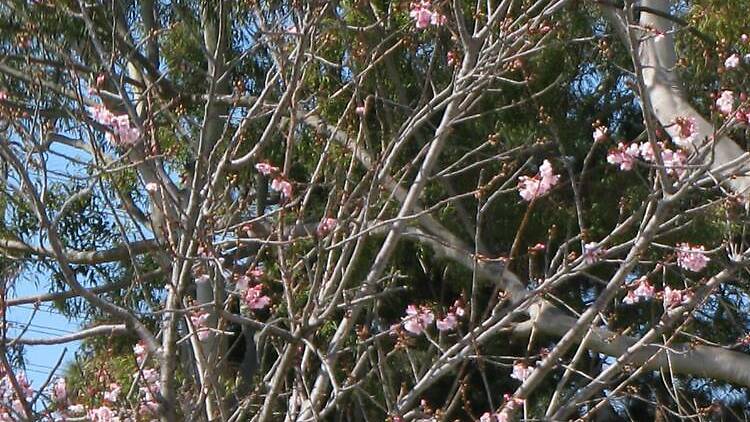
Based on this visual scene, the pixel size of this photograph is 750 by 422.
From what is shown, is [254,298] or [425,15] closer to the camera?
[254,298]

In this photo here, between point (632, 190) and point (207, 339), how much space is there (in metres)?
3.38

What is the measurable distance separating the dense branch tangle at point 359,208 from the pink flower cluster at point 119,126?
12 mm

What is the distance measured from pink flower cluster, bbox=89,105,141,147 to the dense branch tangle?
0.01m

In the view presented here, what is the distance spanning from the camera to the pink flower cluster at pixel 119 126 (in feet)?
15.6

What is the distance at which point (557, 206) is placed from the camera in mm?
7875

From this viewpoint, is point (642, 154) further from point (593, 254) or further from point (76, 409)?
point (76, 409)

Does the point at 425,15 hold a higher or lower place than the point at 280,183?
higher

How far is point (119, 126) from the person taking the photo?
4762 mm

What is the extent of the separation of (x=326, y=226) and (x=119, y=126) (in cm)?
83

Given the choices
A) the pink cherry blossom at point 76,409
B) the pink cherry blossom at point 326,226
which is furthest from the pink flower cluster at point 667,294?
the pink cherry blossom at point 76,409

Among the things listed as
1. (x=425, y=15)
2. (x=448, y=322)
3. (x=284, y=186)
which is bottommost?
(x=448, y=322)

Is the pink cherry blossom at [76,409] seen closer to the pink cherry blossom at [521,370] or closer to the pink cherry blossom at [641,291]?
the pink cherry blossom at [521,370]

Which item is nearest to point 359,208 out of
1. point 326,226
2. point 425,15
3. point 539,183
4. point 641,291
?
point 326,226

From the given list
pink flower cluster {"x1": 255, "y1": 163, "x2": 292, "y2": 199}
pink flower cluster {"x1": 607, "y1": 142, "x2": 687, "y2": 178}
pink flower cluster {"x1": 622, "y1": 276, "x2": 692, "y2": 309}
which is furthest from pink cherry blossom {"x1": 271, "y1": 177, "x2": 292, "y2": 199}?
pink flower cluster {"x1": 622, "y1": 276, "x2": 692, "y2": 309}
